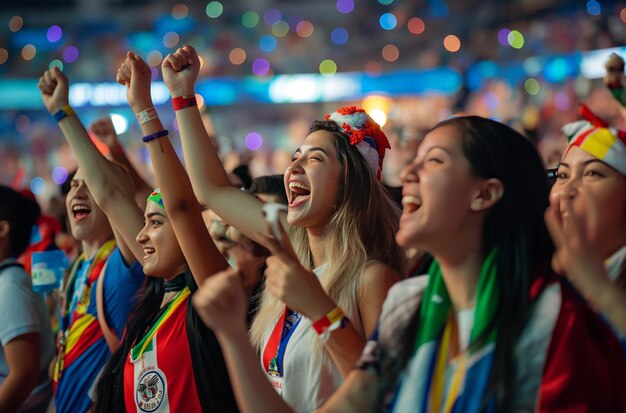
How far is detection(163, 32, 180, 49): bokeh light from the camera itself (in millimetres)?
19375

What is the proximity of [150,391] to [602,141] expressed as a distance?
1.61 metres

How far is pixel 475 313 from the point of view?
1.89 m

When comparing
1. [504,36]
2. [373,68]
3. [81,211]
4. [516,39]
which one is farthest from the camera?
[373,68]

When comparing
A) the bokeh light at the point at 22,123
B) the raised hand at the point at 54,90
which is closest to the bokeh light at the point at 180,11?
the bokeh light at the point at 22,123

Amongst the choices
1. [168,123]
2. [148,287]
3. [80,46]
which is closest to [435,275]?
[148,287]

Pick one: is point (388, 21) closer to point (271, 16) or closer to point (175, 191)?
point (271, 16)

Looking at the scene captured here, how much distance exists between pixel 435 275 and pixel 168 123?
53.4 ft

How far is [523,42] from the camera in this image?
1416 centimetres

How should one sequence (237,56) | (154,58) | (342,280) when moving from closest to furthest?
(342,280), (154,58), (237,56)

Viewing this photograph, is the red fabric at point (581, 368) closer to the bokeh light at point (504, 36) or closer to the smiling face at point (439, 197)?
the smiling face at point (439, 197)

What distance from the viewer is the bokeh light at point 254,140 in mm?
18391

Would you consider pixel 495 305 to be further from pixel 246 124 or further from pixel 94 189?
pixel 246 124

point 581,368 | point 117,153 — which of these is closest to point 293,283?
point 581,368

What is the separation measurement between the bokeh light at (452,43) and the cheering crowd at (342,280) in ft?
44.8
